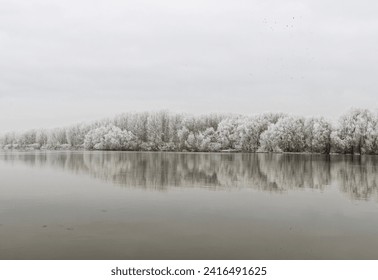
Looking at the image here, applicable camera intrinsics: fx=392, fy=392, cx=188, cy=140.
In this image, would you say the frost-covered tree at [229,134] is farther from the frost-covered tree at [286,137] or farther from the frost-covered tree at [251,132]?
the frost-covered tree at [286,137]

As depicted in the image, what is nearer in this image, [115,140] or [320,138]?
[320,138]

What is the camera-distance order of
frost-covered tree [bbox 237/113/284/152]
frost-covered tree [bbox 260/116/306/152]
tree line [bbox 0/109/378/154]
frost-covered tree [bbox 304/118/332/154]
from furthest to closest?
frost-covered tree [bbox 237/113/284/152], frost-covered tree [bbox 260/116/306/152], frost-covered tree [bbox 304/118/332/154], tree line [bbox 0/109/378/154]

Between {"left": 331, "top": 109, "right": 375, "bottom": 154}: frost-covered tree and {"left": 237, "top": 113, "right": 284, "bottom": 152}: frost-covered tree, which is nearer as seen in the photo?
{"left": 331, "top": 109, "right": 375, "bottom": 154}: frost-covered tree

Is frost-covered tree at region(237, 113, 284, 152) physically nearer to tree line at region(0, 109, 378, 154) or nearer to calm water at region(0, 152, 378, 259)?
tree line at region(0, 109, 378, 154)

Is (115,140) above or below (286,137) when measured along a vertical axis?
below

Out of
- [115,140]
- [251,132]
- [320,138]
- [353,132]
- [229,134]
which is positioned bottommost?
[115,140]

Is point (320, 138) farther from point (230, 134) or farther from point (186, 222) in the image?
point (186, 222)

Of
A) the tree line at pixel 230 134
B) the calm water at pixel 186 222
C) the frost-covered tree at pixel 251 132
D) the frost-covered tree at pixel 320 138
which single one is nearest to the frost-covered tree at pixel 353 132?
the tree line at pixel 230 134

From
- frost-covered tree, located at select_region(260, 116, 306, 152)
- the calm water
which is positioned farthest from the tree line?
the calm water

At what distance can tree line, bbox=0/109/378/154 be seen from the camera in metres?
99.7

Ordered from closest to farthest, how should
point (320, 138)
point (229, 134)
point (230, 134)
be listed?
point (320, 138), point (229, 134), point (230, 134)

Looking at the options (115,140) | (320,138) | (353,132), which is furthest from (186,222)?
(115,140)

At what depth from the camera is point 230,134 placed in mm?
130500

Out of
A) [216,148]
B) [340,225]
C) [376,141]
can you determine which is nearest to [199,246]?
[340,225]
